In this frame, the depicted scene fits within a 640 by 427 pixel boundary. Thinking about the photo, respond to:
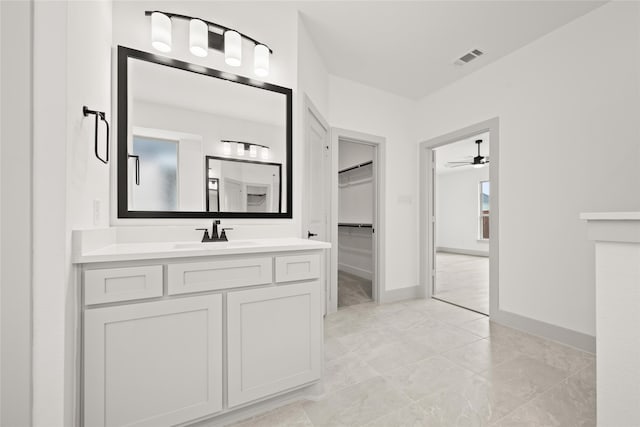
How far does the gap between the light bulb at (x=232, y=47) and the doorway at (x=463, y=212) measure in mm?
4357

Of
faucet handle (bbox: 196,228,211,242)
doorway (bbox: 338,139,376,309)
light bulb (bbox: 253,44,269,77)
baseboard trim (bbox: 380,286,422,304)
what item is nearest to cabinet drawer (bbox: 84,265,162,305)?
faucet handle (bbox: 196,228,211,242)

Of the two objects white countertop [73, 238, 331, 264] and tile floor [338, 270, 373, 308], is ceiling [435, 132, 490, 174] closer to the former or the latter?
tile floor [338, 270, 373, 308]

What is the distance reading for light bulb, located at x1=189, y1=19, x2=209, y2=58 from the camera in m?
1.68

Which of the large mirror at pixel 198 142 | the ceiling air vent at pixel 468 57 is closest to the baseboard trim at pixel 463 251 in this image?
the ceiling air vent at pixel 468 57

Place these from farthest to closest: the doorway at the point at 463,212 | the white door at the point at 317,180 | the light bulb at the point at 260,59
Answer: the doorway at the point at 463,212, the white door at the point at 317,180, the light bulb at the point at 260,59

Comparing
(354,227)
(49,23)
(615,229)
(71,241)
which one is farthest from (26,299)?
(354,227)

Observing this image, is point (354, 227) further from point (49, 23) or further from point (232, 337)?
point (49, 23)

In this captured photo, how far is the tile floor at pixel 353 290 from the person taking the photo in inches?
131

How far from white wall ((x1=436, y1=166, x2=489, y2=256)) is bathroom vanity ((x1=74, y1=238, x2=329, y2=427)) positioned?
777 cm

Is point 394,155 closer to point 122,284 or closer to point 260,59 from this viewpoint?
point 260,59

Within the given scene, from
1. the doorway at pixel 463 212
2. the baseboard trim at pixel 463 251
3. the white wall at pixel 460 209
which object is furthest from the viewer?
the white wall at pixel 460 209

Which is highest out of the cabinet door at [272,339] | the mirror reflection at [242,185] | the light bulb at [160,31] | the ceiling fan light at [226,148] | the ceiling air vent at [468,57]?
the ceiling air vent at [468,57]

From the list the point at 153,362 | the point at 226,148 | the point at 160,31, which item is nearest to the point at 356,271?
the point at 226,148

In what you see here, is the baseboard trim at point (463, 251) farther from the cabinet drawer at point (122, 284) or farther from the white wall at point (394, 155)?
the cabinet drawer at point (122, 284)
